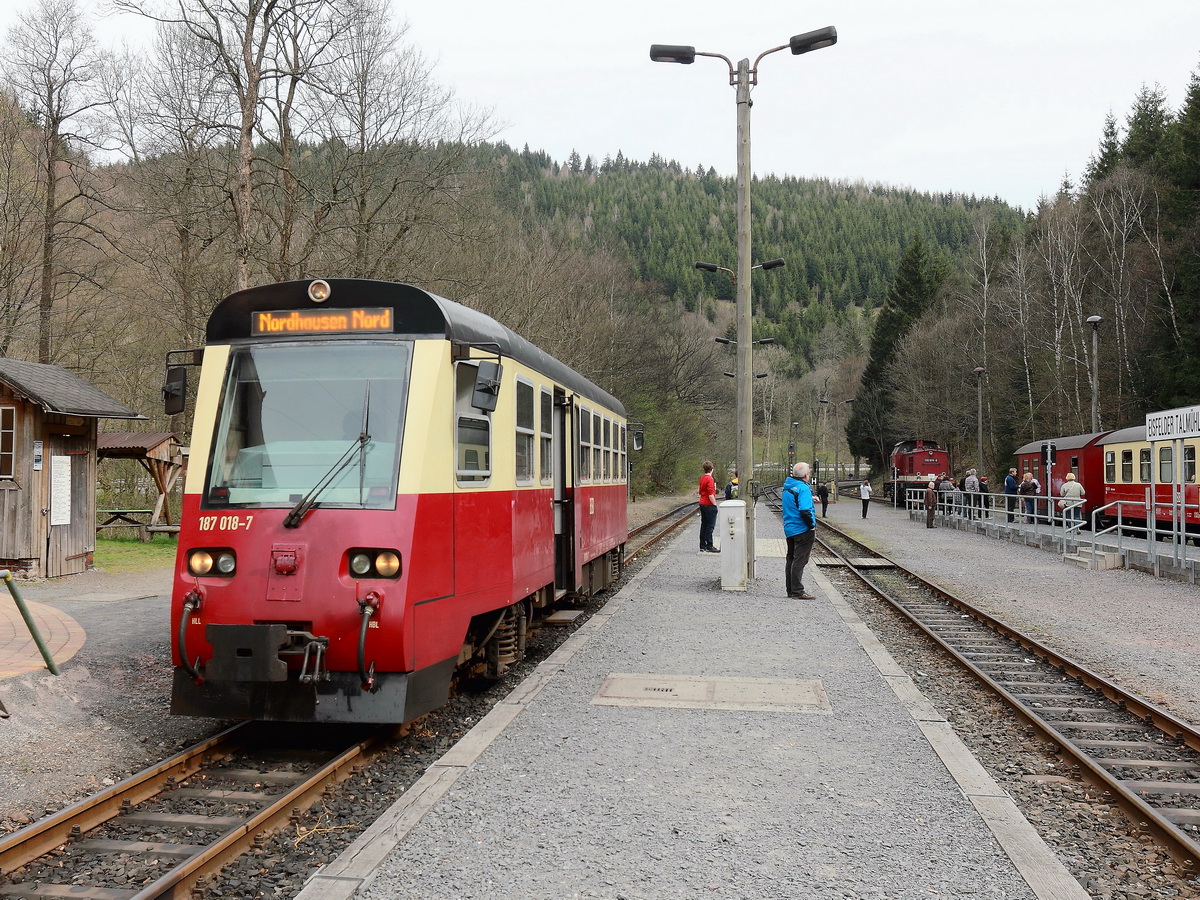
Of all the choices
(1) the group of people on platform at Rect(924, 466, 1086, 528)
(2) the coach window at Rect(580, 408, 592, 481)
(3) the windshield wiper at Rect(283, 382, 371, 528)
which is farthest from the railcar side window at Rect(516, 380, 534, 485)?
(1) the group of people on platform at Rect(924, 466, 1086, 528)

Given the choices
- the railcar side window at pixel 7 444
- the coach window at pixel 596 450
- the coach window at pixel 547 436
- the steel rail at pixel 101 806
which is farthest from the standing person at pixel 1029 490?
the steel rail at pixel 101 806

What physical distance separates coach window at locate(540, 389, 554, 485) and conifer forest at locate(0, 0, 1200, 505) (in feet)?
33.7

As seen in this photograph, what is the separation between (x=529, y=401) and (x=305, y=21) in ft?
48.3

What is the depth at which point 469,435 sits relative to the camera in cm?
707

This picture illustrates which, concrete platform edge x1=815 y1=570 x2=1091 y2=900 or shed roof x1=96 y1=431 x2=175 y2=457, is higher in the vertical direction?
shed roof x1=96 y1=431 x2=175 y2=457

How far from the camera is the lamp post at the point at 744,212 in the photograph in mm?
14867

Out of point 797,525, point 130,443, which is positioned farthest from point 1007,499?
point 130,443

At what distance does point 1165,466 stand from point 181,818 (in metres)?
26.2

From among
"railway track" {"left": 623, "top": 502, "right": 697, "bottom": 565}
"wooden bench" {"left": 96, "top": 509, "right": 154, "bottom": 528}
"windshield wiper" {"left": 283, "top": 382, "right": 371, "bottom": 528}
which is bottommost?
"railway track" {"left": 623, "top": 502, "right": 697, "bottom": 565}

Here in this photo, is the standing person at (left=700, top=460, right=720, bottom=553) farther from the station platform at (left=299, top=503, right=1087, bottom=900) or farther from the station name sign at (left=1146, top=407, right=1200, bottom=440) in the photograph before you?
the station platform at (left=299, top=503, right=1087, bottom=900)

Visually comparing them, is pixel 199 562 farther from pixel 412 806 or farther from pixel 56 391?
pixel 56 391

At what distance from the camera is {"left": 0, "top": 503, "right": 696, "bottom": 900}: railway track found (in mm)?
4301

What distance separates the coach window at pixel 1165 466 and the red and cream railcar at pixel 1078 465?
266 cm

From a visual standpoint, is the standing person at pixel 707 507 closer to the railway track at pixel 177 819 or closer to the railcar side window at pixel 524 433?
the railcar side window at pixel 524 433
